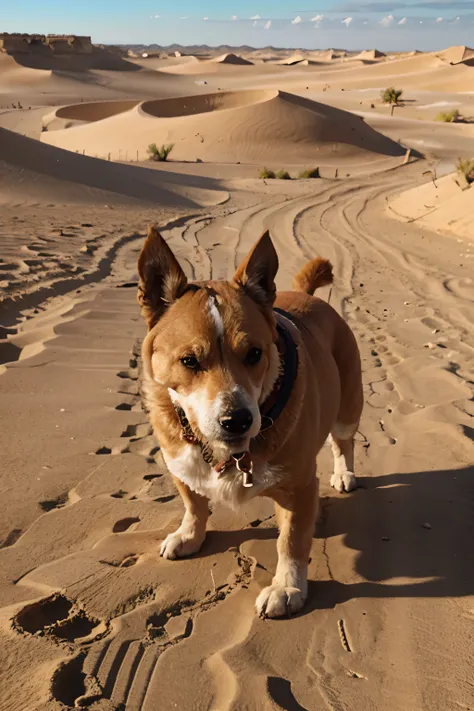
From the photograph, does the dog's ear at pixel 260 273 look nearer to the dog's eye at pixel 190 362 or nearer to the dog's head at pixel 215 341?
the dog's head at pixel 215 341

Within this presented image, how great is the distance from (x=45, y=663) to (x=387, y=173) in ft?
84.4

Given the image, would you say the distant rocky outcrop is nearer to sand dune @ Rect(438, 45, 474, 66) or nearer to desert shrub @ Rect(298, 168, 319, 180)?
sand dune @ Rect(438, 45, 474, 66)

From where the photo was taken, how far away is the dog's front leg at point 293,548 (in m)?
3.31

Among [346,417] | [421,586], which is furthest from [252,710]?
[346,417]

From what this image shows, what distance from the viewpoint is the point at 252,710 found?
104 inches

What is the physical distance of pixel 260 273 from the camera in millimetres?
3332

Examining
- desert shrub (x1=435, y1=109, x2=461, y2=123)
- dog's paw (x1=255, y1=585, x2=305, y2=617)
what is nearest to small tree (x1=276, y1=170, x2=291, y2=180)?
desert shrub (x1=435, y1=109, x2=461, y2=123)

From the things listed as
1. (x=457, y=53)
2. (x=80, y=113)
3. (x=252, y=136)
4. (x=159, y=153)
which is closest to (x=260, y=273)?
(x=159, y=153)

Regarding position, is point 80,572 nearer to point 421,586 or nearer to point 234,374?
point 234,374

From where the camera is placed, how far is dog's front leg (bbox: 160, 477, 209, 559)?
3.77 metres

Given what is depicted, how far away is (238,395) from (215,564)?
1.37m

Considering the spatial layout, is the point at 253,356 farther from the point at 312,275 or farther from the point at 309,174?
the point at 309,174

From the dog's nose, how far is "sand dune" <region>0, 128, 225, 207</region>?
49.5 ft

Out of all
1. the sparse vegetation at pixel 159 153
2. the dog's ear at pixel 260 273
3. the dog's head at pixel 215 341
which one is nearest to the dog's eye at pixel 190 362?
the dog's head at pixel 215 341
